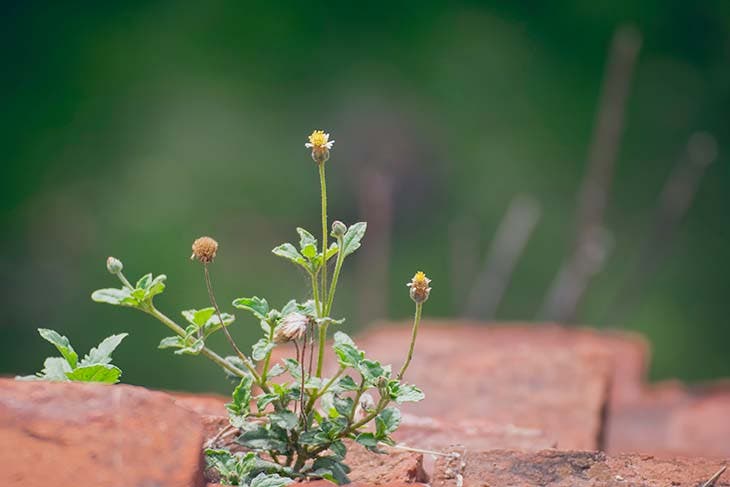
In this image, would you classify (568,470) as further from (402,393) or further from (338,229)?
(338,229)

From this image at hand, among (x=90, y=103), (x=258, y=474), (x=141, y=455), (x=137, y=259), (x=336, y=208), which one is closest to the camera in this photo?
A: (x=141, y=455)

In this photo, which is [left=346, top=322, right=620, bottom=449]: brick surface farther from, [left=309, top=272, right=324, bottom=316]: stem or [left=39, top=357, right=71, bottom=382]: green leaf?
[left=39, top=357, right=71, bottom=382]: green leaf

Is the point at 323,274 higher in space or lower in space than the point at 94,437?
higher

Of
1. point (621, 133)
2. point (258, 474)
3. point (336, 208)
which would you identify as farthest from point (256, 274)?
point (258, 474)

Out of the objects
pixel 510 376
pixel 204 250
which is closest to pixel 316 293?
pixel 204 250

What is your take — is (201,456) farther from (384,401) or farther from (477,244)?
(477,244)

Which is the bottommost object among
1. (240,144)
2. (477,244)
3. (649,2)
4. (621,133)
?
(477,244)

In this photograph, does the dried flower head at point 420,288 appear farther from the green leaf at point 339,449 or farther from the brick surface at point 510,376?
the brick surface at point 510,376
